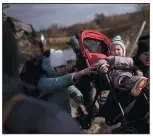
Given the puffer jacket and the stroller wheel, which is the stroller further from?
the puffer jacket

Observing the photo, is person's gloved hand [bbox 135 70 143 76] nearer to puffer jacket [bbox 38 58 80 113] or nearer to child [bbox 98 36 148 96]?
child [bbox 98 36 148 96]

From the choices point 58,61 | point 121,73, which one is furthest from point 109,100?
point 58,61

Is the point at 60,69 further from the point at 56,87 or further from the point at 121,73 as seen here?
the point at 121,73

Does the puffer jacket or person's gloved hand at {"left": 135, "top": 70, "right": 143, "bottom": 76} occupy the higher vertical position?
person's gloved hand at {"left": 135, "top": 70, "right": 143, "bottom": 76}

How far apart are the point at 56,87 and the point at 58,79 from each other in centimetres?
6

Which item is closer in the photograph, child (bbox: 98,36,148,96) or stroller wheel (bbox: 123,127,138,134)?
child (bbox: 98,36,148,96)

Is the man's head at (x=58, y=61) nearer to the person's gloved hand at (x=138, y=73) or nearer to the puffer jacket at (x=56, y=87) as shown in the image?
the puffer jacket at (x=56, y=87)

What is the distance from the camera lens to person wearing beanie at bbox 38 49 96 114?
3.63 metres

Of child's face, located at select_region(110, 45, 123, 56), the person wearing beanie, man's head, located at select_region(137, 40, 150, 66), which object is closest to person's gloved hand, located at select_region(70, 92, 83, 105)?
the person wearing beanie

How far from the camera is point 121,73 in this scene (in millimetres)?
3586

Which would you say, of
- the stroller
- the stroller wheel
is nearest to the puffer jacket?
the stroller

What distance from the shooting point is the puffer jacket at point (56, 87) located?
11.9 feet

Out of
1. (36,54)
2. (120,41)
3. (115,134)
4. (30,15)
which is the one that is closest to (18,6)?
(30,15)

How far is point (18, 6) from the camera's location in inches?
143
